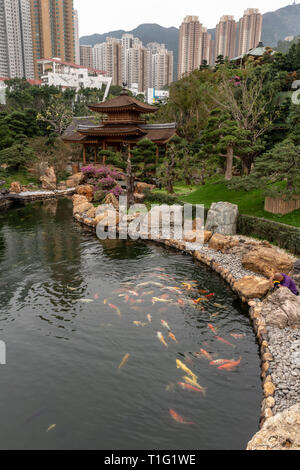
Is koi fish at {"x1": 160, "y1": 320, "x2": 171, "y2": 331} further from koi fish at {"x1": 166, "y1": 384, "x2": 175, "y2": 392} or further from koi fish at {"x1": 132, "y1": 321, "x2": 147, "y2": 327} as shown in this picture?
koi fish at {"x1": 166, "y1": 384, "x2": 175, "y2": 392}

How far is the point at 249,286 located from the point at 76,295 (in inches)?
258

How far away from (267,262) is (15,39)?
142433 millimetres

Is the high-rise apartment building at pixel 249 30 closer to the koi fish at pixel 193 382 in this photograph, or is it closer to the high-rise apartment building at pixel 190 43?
the high-rise apartment building at pixel 190 43

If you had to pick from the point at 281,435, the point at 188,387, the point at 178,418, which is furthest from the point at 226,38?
the point at 281,435

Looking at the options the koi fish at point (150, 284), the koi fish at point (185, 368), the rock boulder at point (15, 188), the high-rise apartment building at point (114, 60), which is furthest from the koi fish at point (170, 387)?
the high-rise apartment building at point (114, 60)

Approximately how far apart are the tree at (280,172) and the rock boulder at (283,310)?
6.88 meters

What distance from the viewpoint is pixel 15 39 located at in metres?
122

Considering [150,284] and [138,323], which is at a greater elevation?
[150,284]

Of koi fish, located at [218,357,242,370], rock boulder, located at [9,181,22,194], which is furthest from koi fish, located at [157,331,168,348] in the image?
rock boulder, located at [9,181,22,194]

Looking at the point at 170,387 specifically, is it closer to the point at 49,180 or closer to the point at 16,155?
the point at 49,180

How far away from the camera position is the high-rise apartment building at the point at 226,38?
179250 millimetres

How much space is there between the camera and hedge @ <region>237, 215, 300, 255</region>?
14.3 metres
